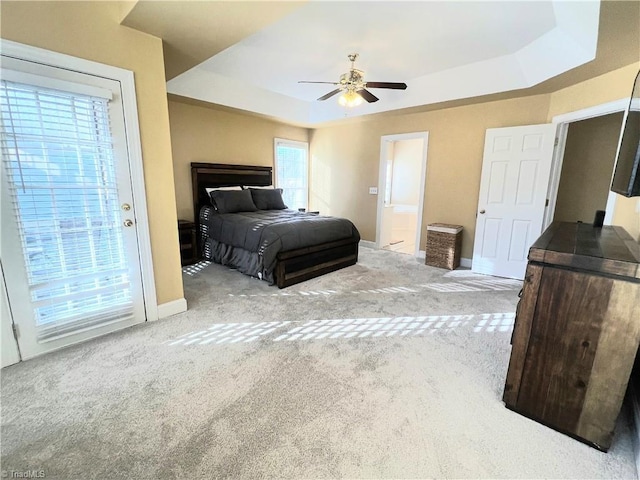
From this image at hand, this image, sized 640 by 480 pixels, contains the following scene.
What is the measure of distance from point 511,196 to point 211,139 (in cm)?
466

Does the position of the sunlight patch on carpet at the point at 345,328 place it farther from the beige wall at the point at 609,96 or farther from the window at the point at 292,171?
the window at the point at 292,171

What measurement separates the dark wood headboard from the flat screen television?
188 inches

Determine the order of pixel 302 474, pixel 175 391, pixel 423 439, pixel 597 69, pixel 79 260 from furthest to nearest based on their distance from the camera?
pixel 597 69
pixel 79 260
pixel 175 391
pixel 423 439
pixel 302 474

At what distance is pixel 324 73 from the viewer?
4.03 meters

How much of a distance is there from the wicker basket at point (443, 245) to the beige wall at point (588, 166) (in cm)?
178

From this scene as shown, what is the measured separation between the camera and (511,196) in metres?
3.88

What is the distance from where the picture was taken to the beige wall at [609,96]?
241 cm

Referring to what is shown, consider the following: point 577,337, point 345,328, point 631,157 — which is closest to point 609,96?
point 631,157

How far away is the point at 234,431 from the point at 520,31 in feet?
13.5

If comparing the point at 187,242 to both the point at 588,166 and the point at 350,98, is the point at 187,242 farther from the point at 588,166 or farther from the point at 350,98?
the point at 588,166

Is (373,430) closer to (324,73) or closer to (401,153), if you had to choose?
(324,73)

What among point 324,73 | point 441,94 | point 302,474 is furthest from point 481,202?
point 302,474

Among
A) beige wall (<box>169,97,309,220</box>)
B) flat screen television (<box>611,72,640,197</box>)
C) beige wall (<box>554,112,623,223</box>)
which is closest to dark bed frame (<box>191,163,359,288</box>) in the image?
beige wall (<box>169,97,309,220</box>)

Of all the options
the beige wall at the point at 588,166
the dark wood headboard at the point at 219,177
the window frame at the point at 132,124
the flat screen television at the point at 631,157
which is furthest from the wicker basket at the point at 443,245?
the window frame at the point at 132,124
